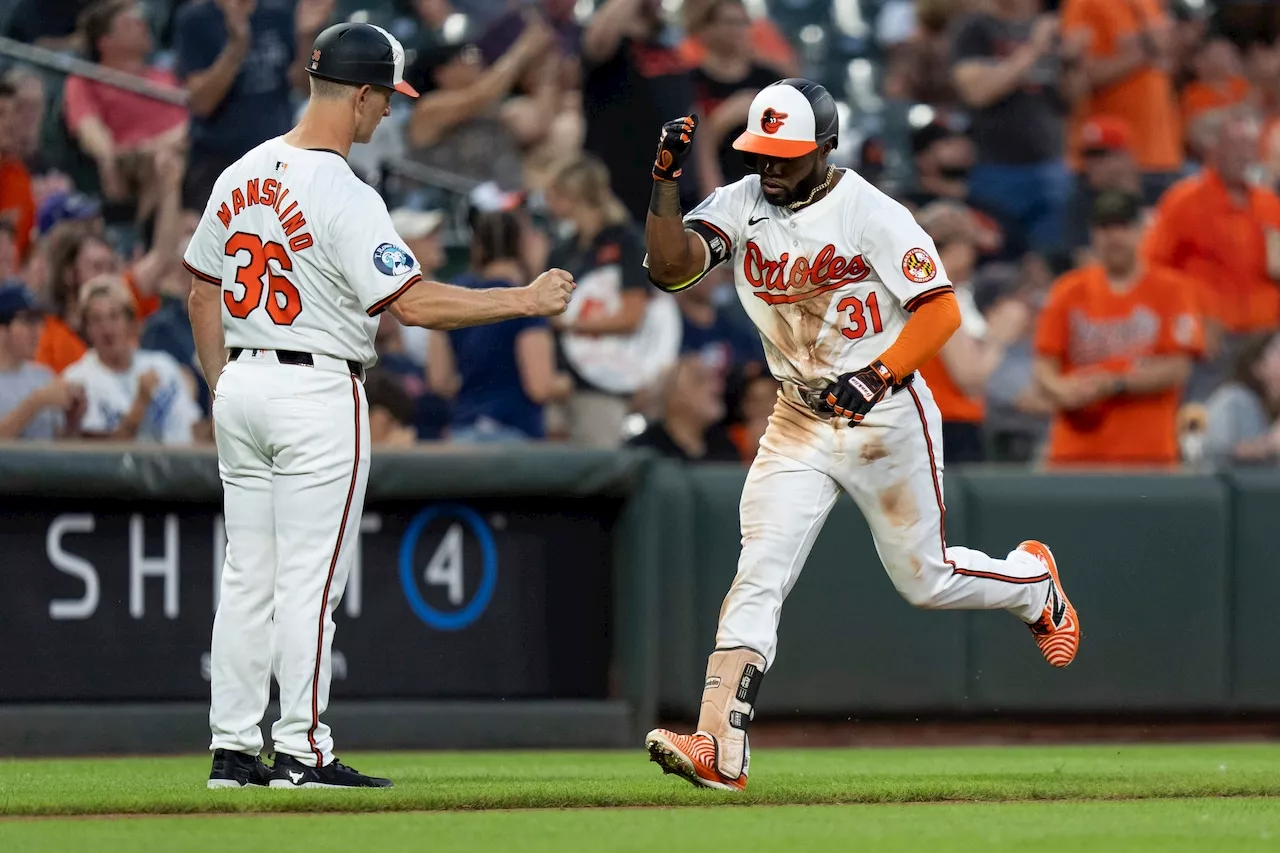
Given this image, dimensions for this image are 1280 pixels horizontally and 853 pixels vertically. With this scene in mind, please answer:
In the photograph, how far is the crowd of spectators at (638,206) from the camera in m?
9.23

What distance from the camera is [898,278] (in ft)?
19.0

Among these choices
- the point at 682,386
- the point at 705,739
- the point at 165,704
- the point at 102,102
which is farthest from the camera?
the point at 102,102

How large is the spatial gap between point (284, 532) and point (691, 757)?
1.35m

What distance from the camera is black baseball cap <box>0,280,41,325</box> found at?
868 centimetres

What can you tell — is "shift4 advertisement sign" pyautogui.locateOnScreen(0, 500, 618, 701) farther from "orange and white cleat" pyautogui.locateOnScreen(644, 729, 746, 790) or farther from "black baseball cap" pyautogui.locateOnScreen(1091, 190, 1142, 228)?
"black baseball cap" pyautogui.locateOnScreen(1091, 190, 1142, 228)

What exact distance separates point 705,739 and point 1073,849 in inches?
53.9

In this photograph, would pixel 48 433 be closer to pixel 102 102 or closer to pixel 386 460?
pixel 386 460

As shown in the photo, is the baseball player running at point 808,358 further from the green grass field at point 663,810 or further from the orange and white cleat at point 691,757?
the green grass field at point 663,810

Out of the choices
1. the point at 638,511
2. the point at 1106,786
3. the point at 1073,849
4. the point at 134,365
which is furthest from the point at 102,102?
the point at 1073,849

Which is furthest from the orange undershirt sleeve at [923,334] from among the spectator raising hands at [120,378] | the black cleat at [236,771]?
the spectator raising hands at [120,378]

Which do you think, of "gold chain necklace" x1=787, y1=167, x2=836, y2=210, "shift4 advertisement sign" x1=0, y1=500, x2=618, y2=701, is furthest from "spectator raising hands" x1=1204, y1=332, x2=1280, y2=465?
"gold chain necklace" x1=787, y1=167, x2=836, y2=210

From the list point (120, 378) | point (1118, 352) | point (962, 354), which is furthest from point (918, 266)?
point (120, 378)

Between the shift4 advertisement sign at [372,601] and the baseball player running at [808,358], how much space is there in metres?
2.38

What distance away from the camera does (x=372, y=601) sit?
8.15 m
